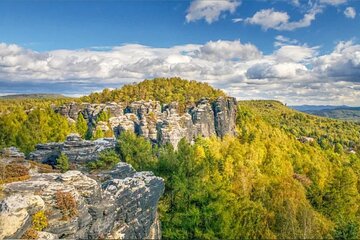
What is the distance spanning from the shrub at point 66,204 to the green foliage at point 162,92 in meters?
88.2

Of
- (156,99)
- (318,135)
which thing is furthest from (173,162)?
(318,135)

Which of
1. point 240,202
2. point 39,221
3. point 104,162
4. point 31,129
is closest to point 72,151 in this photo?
point 104,162

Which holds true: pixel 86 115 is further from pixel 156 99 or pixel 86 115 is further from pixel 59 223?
pixel 59 223

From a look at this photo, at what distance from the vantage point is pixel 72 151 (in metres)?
48.3

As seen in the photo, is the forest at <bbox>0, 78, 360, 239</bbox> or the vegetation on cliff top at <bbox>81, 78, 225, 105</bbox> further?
the vegetation on cliff top at <bbox>81, 78, 225, 105</bbox>

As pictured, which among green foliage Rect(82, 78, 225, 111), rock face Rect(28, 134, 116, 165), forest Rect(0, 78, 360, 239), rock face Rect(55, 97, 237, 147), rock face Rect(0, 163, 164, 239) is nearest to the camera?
rock face Rect(0, 163, 164, 239)

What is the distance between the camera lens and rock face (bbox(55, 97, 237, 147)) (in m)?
89.4

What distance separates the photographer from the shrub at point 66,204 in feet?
72.4

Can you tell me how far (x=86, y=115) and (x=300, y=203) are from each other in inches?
2582

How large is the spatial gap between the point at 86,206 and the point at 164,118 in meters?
74.8

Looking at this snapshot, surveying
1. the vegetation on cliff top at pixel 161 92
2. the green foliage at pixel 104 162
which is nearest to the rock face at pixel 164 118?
the vegetation on cliff top at pixel 161 92

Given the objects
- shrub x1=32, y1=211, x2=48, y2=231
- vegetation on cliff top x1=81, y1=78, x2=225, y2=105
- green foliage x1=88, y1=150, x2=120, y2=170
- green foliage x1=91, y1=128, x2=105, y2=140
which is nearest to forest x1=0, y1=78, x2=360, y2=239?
green foliage x1=88, y1=150, x2=120, y2=170

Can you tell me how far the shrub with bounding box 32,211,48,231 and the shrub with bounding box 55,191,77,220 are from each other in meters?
1.46

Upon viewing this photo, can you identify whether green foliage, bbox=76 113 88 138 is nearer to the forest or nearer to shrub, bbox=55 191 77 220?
the forest
